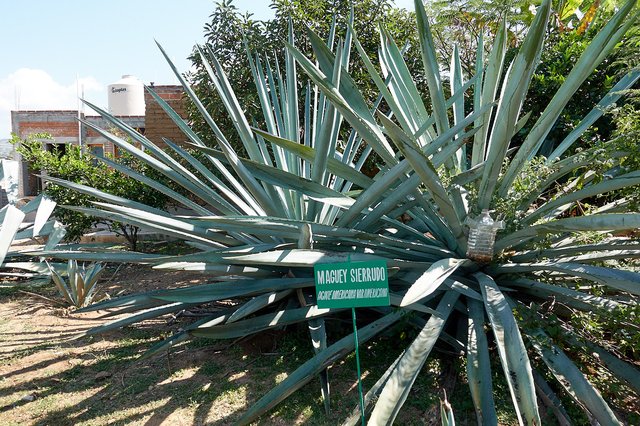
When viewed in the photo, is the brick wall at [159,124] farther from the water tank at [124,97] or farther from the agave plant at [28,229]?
the agave plant at [28,229]

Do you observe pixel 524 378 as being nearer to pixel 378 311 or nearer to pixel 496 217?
pixel 496 217

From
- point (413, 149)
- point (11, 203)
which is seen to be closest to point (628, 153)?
point (413, 149)

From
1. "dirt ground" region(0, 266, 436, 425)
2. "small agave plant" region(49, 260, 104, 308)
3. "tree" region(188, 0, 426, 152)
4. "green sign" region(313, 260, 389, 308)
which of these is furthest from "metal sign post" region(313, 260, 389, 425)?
Result: "tree" region(188, 0, 426, 152)

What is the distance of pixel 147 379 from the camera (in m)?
3.60

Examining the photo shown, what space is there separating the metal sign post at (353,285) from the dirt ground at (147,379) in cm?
68

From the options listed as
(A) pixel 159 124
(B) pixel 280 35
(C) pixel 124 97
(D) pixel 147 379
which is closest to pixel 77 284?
(D) pixel 147 379

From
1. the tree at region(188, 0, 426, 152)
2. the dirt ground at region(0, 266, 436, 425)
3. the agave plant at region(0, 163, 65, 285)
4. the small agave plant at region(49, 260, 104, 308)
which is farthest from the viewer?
the tree at region(188, 0, 426, 152)

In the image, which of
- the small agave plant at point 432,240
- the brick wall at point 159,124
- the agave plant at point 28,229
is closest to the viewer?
the small agave plant at point 432,240

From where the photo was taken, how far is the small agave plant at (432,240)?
269cm

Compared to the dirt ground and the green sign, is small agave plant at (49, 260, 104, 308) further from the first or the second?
the green sign

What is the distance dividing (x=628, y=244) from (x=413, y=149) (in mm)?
→ 1292

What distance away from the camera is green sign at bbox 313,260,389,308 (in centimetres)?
272

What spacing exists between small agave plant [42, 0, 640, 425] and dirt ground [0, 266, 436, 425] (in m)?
0.26

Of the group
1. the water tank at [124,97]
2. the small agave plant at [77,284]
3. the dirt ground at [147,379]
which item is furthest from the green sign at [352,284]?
the water tank at [124,97]
